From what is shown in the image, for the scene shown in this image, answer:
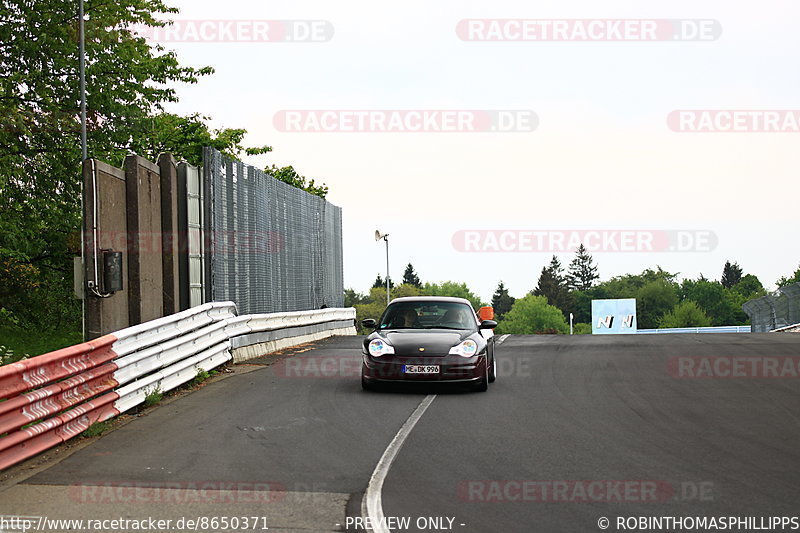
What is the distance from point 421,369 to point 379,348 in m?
0.70

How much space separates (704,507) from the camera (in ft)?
19.1

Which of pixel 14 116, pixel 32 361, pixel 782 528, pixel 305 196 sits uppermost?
pixel 14 116

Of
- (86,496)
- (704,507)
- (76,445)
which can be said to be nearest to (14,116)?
(76,445)

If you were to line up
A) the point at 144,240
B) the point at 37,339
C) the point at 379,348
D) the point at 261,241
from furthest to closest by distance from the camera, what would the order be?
the point at 37,339 → the point at 261,241 → the point at 144,240 → the point at 379,348

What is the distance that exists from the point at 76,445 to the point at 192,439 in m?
1.08

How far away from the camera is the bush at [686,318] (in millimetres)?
148375

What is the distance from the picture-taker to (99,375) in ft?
30.0

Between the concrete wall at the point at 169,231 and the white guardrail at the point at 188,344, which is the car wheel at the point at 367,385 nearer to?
the white guardrail at the point at 188,344

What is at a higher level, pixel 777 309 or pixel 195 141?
pixel 195 141

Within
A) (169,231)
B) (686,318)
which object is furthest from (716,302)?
(169,231)

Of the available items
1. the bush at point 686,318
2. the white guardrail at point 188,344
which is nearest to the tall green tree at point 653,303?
the bush at point 686,318

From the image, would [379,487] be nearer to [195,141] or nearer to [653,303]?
[195,141]

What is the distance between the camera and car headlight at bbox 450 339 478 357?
11609mm

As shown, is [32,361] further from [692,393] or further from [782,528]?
[692,393]
